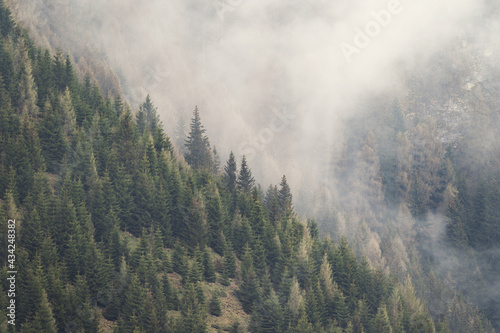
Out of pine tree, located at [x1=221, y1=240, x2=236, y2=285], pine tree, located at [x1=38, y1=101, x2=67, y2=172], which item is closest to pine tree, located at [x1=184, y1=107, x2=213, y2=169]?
pine tree, located at [x1=38, y1=101, x2=67, y2=172]

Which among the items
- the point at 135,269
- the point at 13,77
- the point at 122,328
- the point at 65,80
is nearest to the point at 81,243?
the point at 135,269

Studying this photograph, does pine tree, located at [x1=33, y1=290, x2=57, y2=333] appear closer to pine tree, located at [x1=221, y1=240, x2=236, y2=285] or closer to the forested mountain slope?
the forested mountain slope

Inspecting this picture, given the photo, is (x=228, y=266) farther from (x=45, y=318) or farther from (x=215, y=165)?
(x=215, y=165)

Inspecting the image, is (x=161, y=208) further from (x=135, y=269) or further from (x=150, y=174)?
(x=135, y=269)

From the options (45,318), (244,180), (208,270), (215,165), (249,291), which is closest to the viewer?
(45,318)

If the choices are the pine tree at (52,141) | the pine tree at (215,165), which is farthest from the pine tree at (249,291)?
the pine tree at (215,165)

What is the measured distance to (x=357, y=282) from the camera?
315 feet

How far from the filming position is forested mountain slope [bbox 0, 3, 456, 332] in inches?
2494

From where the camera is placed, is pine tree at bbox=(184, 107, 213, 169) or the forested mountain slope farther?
pine tree at bbox=(184, 107, 213, 169)

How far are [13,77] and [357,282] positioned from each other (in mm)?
74985

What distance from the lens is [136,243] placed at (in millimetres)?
80625

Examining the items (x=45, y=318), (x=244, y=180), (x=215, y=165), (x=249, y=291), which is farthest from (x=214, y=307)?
(x=215, y=165)

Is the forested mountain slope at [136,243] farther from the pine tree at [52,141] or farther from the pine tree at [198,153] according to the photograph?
the pine tree at [198,153]

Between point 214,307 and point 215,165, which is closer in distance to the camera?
point 214,307
